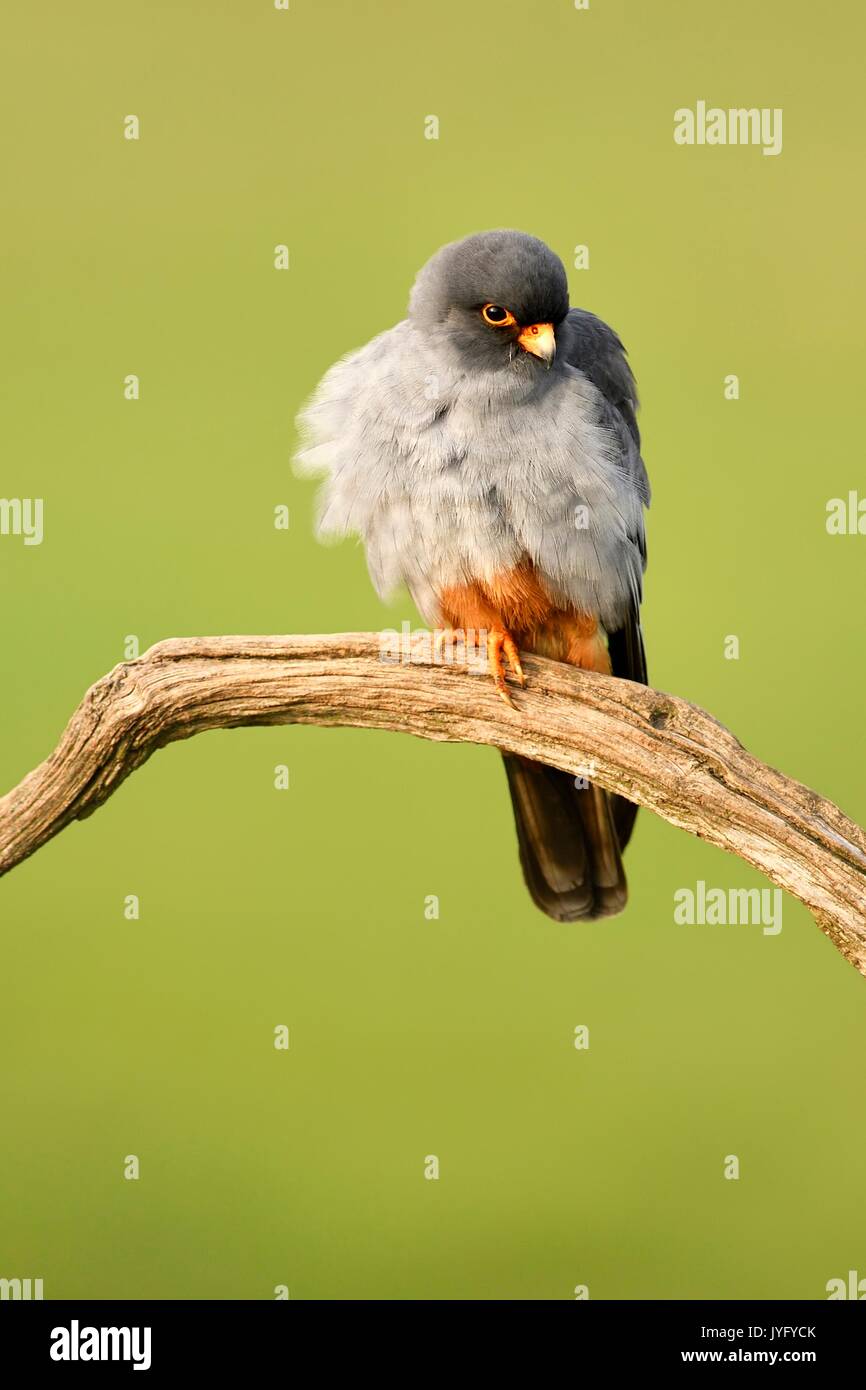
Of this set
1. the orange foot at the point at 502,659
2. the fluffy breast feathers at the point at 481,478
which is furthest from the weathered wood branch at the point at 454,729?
the fluffy breast feathers at the point at 481,478

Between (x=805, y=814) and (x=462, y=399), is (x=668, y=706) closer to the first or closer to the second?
(x=805, y=814)

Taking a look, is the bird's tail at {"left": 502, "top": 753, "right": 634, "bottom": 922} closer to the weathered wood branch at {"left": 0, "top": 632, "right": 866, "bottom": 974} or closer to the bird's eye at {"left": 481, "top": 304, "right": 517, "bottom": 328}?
the weathered wood branch at {"left": 0, "top": 632, "right": 866, "bottom": 974}

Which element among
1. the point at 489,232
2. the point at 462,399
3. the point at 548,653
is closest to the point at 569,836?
the point at 548,653

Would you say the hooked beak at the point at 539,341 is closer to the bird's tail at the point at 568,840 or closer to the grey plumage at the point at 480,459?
the grey plumage at the point at 480,459

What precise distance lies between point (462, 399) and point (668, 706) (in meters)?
1.22

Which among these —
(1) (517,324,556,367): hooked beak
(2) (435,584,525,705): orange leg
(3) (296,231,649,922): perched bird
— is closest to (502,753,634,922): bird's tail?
(3) (296,231,649,922): perched bird

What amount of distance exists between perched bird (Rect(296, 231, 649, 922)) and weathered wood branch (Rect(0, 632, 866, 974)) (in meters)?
0.21

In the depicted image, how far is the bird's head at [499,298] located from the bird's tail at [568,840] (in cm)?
151

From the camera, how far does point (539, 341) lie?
15.5 ft

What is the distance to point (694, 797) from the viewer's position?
177 inches

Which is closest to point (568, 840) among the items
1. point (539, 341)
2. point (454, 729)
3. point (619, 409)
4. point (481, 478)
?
point (454, 729)

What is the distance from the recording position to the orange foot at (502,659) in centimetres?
471

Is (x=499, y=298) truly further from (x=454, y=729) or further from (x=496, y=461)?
(x=454, y=729)

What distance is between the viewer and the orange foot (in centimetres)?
471
